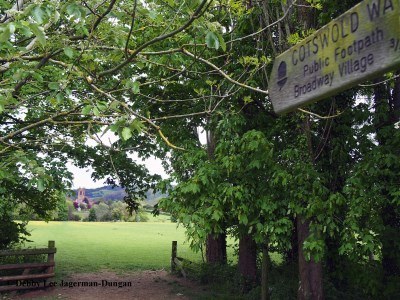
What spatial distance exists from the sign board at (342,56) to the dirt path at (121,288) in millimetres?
9688

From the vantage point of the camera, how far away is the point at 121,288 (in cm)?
1238

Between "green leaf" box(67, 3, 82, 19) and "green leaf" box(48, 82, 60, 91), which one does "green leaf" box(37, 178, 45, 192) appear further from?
"green leaf" box(67, 3, 82, 19)

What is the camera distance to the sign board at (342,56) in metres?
1.58

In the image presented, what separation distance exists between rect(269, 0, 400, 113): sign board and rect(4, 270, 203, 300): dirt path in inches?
381

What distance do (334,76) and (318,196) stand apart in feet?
15.4

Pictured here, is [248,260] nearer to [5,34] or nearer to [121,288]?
[121,288]

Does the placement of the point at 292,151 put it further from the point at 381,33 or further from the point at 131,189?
the point at 131,189

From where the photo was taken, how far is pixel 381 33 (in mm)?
1604

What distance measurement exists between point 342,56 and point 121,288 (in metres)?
12.0

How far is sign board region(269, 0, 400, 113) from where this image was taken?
1579 mm

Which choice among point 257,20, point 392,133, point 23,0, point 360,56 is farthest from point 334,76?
point 257,20

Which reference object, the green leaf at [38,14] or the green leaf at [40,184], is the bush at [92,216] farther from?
the green leaf at [38,14]

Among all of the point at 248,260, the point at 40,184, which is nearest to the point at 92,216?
the point at 248,260

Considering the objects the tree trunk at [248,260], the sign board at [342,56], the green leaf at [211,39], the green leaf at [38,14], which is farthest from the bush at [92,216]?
the sign board at [342,56]
